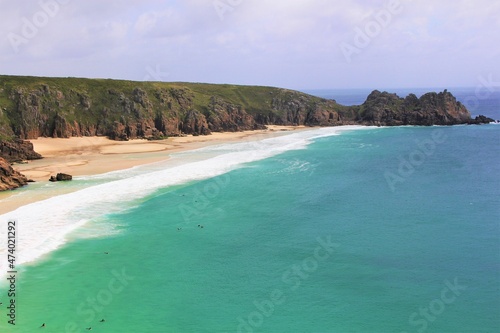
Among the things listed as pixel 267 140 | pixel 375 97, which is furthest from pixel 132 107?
pixel 375 97

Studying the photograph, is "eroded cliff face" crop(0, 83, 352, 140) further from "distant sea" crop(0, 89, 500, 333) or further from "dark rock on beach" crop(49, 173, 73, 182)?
"distant sea" crop(0, 89, 500, 333)

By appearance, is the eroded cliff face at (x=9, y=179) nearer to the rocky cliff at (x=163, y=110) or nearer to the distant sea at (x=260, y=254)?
the distant sea at (x=260, y=254)

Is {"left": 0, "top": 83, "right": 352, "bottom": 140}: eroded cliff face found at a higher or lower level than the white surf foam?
higher

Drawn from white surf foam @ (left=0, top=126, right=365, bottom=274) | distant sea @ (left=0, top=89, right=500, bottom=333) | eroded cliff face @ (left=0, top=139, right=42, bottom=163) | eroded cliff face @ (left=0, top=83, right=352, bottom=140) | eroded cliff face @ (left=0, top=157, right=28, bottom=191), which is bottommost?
distant sea @ (left=0, top=89, right=500, bottom=333)

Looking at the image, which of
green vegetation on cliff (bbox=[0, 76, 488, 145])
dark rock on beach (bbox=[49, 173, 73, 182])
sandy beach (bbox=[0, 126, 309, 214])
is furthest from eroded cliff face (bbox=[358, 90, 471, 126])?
dark rock on beach (bbox=[49, 173, 73, 182])

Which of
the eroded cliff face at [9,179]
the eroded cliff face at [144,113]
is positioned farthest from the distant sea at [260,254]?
the eroded cliff face at [144,113]

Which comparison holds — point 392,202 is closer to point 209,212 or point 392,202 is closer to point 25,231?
point 209,212
